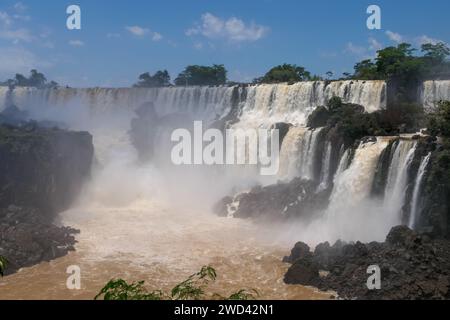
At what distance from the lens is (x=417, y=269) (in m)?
15.9

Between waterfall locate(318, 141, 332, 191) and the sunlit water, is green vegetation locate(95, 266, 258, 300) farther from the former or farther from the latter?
waterfall locate(318, 141, 332, 191)

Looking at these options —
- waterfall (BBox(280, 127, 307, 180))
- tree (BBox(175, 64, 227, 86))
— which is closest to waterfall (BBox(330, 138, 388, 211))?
waterfall (BBox(280, 127, 307, 180))

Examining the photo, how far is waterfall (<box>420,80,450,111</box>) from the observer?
27.8 metres

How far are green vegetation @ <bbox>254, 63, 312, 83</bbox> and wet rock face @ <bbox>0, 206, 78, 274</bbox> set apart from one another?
3953 centimetres

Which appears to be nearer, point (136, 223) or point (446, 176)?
point (446, 176)

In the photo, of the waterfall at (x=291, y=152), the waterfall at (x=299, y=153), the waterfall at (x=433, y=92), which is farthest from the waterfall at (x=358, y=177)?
the waterfall at (x=433, y=92)

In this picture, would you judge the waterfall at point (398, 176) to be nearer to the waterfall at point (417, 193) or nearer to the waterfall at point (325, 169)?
the waterfall at point (417, 193)

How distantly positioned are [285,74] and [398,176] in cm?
4183

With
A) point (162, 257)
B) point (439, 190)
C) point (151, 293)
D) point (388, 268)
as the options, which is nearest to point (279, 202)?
point (162, 257)

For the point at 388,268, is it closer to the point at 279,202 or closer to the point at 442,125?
the point at 442,125

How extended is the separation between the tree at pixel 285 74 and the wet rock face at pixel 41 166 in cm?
3245

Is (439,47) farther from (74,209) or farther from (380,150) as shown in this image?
(74,209)
